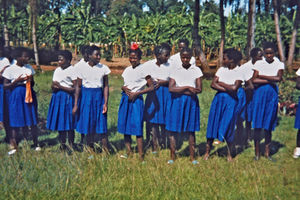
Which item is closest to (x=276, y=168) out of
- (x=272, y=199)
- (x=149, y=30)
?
(x=272, y=199)

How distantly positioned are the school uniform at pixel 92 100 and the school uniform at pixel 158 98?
33.3 inches

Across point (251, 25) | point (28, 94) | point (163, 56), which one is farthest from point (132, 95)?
point (251, 25)

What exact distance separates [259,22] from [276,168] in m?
20.5

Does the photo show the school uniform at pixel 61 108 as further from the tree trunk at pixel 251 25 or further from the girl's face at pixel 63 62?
the tree trunk at pixel 251 25

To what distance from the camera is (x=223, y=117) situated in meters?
5.55

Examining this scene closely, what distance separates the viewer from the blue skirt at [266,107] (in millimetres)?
5758

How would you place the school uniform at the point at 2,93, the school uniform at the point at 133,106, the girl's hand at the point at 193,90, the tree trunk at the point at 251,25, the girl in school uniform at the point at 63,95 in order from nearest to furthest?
the girl's hand at the point at 193,90, the school uniform at the point at 133,106, the girl in school uniform at the point at 63,95, the school uniform at the point at 2,93, the tree trunk at the point at 251,25

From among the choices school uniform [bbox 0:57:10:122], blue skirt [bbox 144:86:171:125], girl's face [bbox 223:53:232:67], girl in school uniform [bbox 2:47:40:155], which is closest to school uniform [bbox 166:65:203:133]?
girl's face [bbox 223:53:232:67]

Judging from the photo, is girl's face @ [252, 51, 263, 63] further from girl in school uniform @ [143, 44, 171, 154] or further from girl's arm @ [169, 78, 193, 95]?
girl's arm @ [169, 78, 193, 95]

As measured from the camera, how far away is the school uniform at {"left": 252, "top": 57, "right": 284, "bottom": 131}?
5750 mm

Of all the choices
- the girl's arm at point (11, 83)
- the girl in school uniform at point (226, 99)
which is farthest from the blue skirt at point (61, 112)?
the girl in school uniform at point (226, 99)

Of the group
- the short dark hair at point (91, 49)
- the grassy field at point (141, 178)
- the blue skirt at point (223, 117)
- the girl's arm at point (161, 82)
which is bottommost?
the grassy field at point (141, 178)

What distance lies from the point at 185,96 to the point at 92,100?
Answer: 1.50 meters

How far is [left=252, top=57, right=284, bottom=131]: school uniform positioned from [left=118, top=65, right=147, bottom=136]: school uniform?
1945 mm
